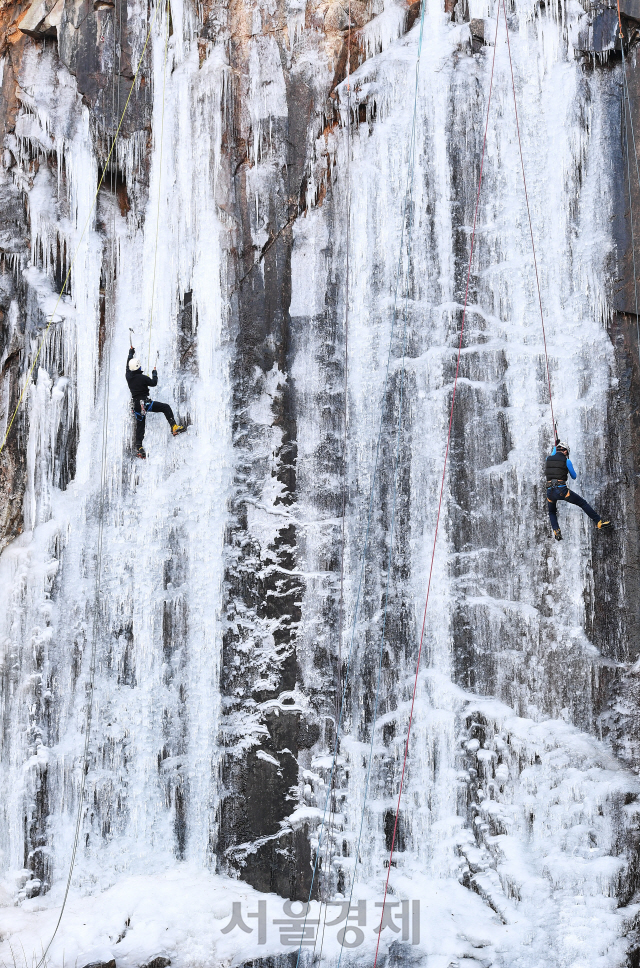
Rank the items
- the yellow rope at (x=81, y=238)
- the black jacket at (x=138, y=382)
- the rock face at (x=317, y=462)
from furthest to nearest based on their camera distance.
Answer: the yellow rope at (x=81, y=238), the black jacket at (x=138, y=382), the rock face at (x=317, y=462)

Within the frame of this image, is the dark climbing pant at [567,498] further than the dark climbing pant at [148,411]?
No

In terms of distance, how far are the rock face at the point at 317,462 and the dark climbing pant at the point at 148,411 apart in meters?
0.20

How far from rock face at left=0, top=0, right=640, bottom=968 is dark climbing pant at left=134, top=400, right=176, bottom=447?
0.20 metres

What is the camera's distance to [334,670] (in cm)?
981

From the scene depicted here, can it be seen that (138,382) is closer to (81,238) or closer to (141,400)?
(141,400)

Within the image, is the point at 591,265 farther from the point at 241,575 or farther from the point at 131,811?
the point at 131,811

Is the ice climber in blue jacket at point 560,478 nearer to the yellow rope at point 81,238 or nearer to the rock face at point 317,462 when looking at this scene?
the rock face at point 317,462

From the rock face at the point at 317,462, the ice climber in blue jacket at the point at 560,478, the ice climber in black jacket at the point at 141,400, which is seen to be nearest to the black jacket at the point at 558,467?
the ice climber in blue jacket at the point at 560,478

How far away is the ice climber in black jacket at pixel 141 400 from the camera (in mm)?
9906

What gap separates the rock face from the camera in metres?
9.34

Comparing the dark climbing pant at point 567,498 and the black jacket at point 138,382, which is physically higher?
the black jacket at point 138,382

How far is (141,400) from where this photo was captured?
396 inches

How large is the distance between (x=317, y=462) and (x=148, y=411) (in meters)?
1.89

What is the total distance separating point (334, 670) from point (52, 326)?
4.86 metres
